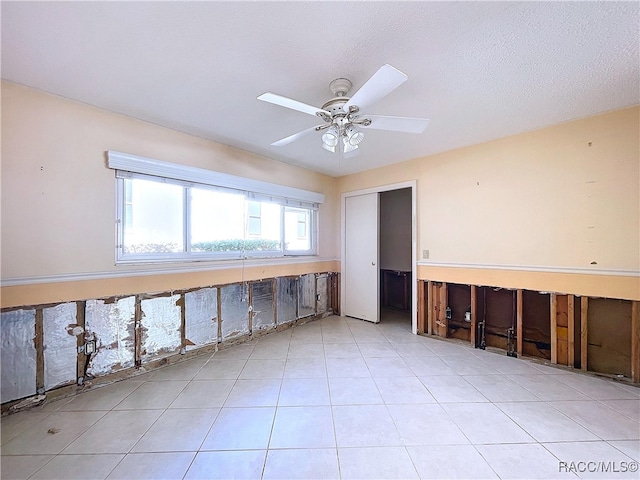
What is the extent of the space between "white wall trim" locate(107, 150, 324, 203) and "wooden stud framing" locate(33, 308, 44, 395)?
137 cm

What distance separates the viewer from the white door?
4.23m

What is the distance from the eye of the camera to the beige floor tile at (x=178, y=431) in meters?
1.60

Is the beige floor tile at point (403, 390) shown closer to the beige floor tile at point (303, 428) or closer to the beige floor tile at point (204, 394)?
the beige floor tile at point (303, 428)

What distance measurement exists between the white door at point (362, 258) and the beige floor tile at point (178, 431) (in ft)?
9.35

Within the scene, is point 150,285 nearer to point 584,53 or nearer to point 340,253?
point 340,253

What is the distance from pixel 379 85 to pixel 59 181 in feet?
8.62

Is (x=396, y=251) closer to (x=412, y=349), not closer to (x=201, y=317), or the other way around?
(x=412, y=349)

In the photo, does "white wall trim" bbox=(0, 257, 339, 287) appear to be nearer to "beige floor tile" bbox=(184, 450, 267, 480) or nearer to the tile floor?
the tile floor

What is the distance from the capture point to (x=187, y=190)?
2.96 meters

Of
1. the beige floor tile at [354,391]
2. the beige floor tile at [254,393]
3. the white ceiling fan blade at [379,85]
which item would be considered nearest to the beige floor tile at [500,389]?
the beige floor tile at [354,391]

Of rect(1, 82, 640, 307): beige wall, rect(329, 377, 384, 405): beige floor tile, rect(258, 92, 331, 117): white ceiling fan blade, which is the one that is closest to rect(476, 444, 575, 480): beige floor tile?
rect(329, 377, 384, 405): beige floor tile

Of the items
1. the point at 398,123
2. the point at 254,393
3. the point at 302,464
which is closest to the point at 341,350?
the point at 254,393

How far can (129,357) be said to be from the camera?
2.47 m

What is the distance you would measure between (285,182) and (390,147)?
160 centimetres
